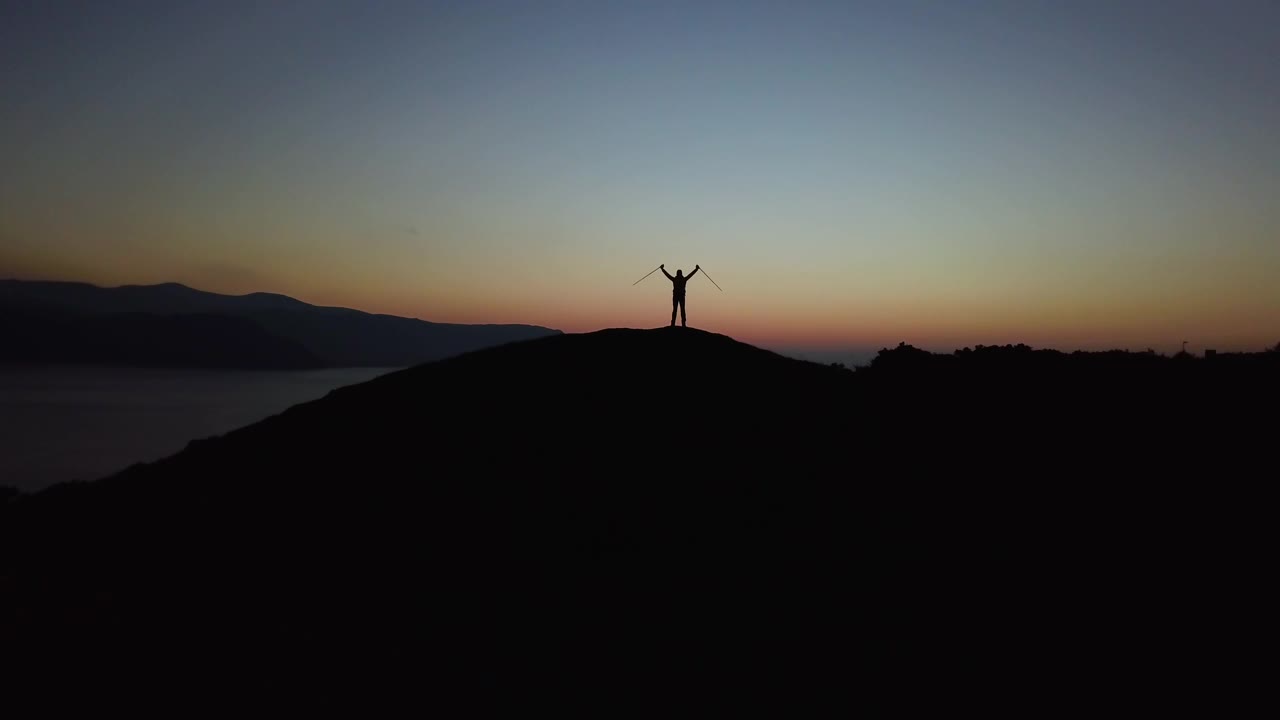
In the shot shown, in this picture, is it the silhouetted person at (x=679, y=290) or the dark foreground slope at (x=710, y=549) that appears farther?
the silhouetted person at (x=679, y=290)

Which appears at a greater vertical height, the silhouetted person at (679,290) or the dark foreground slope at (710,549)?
the silhouetted person at (679,290)

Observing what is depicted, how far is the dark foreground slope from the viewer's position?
10.9 meters

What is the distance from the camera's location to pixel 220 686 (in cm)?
1164

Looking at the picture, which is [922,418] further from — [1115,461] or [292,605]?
[292,605]

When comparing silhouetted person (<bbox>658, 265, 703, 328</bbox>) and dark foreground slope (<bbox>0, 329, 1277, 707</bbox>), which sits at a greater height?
silhouetted person (<bbox>658, 265, 703, 328</bbox>)

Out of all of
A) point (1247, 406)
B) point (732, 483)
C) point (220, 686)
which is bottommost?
point (220, 686)

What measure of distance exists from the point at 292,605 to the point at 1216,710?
50.2ft

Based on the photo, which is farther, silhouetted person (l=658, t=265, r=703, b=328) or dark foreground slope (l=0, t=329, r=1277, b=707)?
silhouetted person (l=658, t=265, r=703, b=328)

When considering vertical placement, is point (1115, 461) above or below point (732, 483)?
above

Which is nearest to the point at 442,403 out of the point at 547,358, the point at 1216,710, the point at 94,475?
the point at 547,358

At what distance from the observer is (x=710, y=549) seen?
46.1 feet

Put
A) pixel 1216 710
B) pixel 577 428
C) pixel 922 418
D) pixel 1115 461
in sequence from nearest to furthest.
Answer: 1. pixel 1216 710
2. pixel 1115 461
3. pixel 922 418
4. pixel 577 428

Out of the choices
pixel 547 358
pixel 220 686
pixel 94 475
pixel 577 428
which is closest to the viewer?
pixel 220 686

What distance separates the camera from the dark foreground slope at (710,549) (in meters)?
10.9
